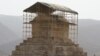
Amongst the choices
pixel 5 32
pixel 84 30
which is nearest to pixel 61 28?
pixel 84 30

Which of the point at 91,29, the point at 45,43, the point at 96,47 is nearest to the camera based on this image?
the point at 45,43

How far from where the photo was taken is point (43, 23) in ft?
97.8

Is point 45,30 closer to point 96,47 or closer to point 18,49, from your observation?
point 18,49

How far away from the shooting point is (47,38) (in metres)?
29.1

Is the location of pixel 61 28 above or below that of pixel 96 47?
above

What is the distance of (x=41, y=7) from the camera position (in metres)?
30.1

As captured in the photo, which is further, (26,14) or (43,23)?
(26,14)

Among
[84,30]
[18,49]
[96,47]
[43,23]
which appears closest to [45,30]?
[43,23]

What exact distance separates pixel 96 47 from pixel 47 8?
6180cm

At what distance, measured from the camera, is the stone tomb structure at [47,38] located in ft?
92.8

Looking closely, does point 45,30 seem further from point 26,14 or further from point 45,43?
point 26,14

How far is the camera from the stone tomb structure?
92.8 feet

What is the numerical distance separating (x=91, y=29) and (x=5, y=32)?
24151 millimetres

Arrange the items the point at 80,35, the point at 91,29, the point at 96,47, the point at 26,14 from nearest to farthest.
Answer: the point at 26,14, the point at 96,47, the point at 80,35, the point at 91,29
